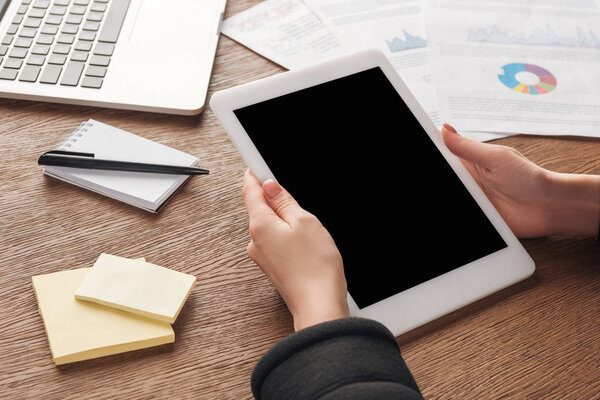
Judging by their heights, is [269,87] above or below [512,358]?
above

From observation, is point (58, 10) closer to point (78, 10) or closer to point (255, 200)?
point (78, 10)

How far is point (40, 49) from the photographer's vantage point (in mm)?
839

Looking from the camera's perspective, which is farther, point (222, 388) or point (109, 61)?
point (109, 61)

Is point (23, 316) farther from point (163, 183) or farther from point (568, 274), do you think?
point (568, 274)

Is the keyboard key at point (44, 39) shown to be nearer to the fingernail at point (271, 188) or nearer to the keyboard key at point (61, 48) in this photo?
the keyboard key at point (61, 48)

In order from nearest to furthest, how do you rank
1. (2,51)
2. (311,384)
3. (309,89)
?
(311,384) < (309,89) < (2,51)

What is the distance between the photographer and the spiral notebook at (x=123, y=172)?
0.71 meters

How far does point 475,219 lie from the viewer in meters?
0.70

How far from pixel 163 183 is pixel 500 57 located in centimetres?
64

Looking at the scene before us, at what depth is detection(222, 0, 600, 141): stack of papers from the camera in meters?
0.91

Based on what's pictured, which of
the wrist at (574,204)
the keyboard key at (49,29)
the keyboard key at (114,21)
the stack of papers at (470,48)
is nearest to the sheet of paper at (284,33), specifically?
the stack of papers at (470,48)

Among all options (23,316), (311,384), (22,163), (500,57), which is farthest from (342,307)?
(500,57)

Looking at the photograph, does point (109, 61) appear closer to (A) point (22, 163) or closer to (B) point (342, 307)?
(A) point (22, 163)

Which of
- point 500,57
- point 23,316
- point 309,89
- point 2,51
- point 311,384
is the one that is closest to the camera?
point 311,384
